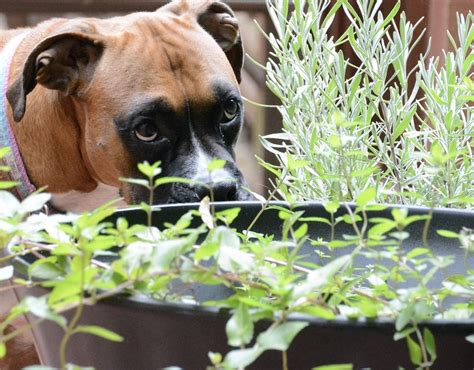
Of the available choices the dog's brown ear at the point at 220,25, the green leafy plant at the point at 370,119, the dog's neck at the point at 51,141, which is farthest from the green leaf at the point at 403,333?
the dog's brown ear at the point at 220,25

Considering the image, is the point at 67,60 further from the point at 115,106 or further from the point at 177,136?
the point at 177,136

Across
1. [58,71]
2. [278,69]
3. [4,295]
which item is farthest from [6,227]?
[58,71]

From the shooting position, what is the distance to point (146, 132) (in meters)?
1.72

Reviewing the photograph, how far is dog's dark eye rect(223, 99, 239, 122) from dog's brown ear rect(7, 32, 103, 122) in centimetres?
30

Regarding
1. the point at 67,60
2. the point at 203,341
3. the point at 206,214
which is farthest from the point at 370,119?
the point at 67,60

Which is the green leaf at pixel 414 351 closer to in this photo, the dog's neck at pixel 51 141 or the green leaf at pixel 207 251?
the green leaf at pixel 207 251


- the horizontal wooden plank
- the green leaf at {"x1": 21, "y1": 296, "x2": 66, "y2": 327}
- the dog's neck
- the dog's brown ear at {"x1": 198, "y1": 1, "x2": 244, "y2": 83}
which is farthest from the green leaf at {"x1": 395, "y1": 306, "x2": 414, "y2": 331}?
the horizontal wooden plank


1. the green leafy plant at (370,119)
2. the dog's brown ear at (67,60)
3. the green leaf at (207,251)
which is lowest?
the dog's brown ear at (67,60)

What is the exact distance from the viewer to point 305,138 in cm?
84

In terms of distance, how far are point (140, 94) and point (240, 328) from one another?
1.43 metres

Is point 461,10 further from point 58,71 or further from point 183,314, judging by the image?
point 183,314

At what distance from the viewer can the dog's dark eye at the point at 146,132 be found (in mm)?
1717

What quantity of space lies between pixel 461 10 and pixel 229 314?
204cm

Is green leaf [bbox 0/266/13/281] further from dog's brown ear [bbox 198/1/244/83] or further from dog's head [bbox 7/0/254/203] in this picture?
dog's brown ear [bbox 198/1/244/83]
